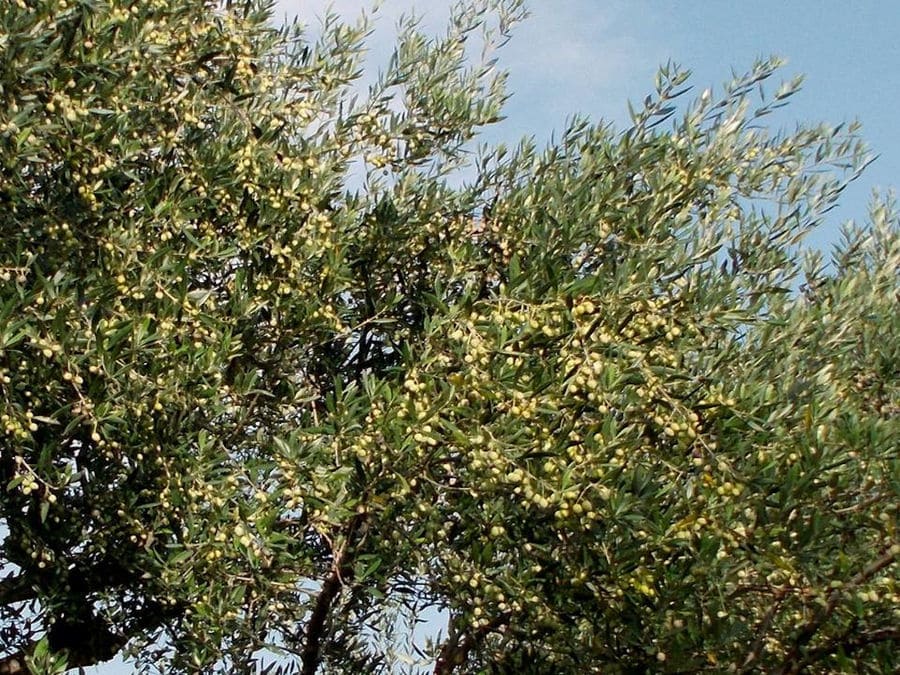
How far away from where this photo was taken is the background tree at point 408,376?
7.51m

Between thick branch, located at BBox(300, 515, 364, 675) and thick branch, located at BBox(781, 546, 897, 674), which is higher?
thick branch, located at BBox(300, 515, 364, 675)

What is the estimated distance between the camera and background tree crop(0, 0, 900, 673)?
24.6 ft

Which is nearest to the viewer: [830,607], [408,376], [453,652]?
[830,607]

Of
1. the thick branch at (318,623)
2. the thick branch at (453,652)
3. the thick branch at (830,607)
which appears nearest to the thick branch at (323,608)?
the thick branch at (318,623)

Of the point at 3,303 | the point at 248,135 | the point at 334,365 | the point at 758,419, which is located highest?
the point at 248,135

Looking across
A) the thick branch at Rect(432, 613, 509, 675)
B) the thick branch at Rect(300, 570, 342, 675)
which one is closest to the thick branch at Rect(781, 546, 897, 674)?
the thick branch at Rect(432, 613, 509, 675)

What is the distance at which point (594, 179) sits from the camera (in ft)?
34.1

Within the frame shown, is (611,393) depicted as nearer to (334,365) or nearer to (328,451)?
(328,451)

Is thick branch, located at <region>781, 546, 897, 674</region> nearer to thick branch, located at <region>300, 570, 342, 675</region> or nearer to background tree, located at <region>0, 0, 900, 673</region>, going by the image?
background tree, located at <region>0, 0, 900, 673</region>

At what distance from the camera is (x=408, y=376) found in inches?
330

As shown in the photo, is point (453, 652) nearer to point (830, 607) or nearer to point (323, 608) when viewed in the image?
point (323, 608)

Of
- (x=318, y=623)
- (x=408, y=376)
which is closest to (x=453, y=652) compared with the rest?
(x=318, y=623)

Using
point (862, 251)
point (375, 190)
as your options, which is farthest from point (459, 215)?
point (862, 251)

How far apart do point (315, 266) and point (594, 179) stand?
252 cm
